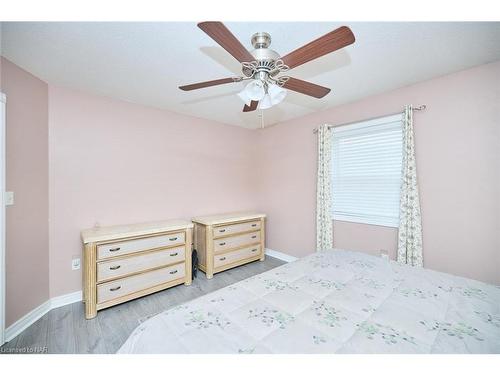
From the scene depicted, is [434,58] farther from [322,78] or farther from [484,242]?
[484,242]

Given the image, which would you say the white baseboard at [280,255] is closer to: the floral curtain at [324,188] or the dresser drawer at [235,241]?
the dresser drawer at [235,241]

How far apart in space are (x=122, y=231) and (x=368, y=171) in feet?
10.00

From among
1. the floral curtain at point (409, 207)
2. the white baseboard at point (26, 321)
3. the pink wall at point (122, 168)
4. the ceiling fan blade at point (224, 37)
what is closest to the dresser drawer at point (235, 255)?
the pink wall at point (122, 168)

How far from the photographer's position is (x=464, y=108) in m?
2.00

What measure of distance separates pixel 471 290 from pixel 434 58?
6.11ft

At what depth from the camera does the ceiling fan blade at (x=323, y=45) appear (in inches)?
39.6

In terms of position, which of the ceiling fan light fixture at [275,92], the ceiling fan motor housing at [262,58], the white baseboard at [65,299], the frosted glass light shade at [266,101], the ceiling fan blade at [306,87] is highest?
the ceiling fan motor housing at [262,58]

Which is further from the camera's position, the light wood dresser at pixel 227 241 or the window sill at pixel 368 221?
the light wood dresser at pixel 227 241

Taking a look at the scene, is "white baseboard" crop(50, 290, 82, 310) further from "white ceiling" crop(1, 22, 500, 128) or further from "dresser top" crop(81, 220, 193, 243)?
"white ceiling" crop(1, 22, 500, 128)

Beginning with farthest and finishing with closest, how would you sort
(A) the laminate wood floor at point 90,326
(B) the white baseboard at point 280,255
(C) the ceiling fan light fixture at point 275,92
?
1. (B) the white baseboard at point 280,255
2. (A) the laminate wood floor at point 90,326
3. (C) the ceiling fan light fixture at point 275,92

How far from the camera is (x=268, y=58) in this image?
Result: 4.22 feet

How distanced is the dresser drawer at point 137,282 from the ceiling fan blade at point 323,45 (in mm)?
2505

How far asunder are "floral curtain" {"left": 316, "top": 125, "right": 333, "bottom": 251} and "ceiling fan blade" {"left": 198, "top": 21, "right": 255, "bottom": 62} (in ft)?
6.68

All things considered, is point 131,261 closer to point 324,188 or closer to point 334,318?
point 334,318
